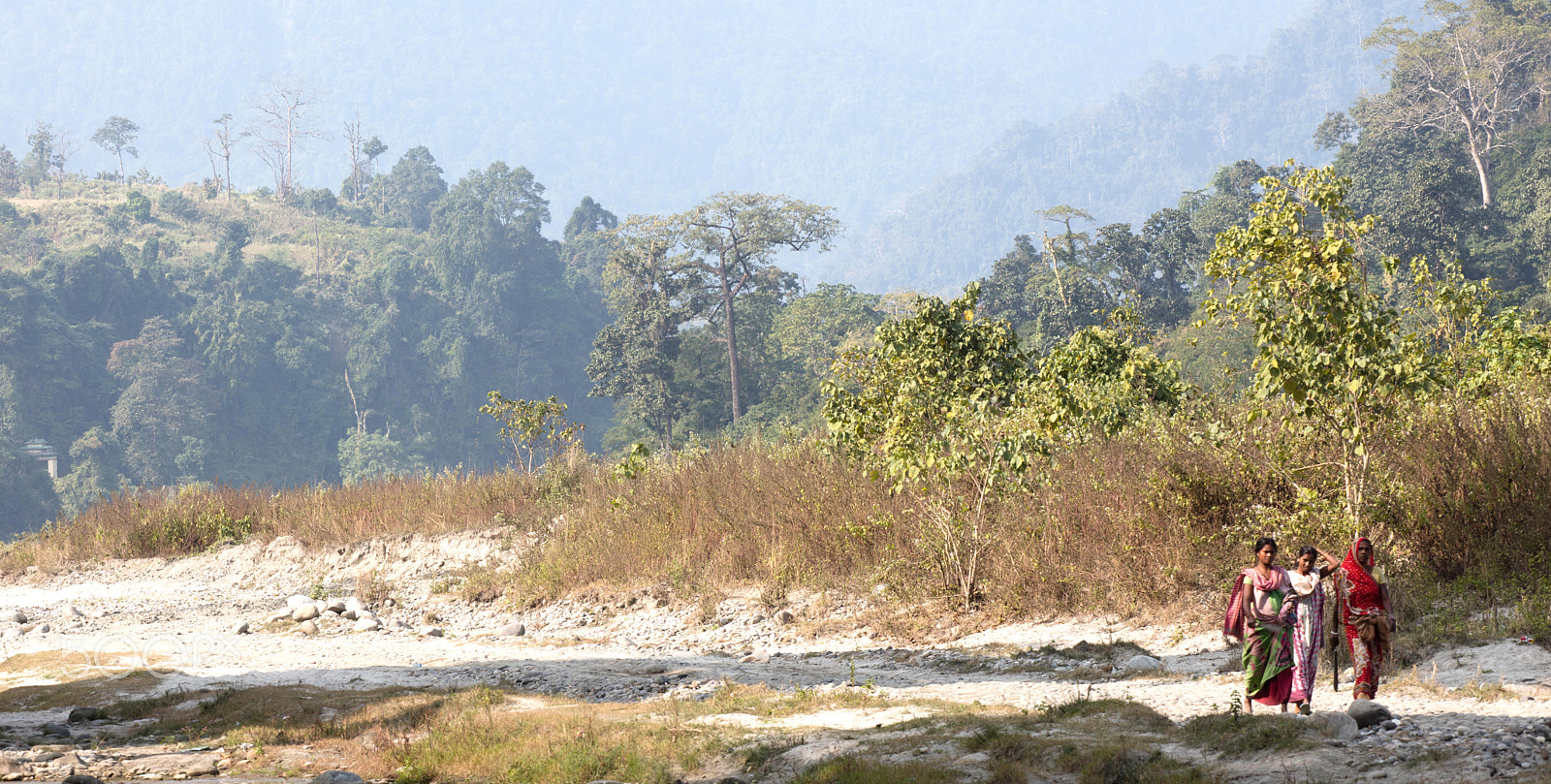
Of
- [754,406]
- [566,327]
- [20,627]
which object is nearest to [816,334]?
[754,406]

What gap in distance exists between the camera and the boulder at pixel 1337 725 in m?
5.39

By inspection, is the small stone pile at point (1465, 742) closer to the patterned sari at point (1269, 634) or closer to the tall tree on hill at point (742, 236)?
the patterned sari at point (1269, 634)

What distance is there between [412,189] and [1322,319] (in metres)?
81.2

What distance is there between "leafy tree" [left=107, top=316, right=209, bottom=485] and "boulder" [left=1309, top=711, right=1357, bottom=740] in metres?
57.1

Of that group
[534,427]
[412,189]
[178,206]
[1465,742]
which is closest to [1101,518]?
[1465,742]

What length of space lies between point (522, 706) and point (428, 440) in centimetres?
5887

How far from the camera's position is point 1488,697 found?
19.9 feet

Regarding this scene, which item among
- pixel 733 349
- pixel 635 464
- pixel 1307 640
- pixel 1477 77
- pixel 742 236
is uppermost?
pixel 1477 77

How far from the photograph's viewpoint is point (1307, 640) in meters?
6.16

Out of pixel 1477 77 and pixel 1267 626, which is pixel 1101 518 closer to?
pixel 1267 626

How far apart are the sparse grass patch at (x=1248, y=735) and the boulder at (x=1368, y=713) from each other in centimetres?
31

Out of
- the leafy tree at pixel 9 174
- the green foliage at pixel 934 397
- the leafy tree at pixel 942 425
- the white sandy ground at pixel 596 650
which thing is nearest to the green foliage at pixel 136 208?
the leafy tree at pixel 9 174

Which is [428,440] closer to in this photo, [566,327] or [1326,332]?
[566,327]

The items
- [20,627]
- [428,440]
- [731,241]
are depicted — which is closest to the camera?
[20,627]
